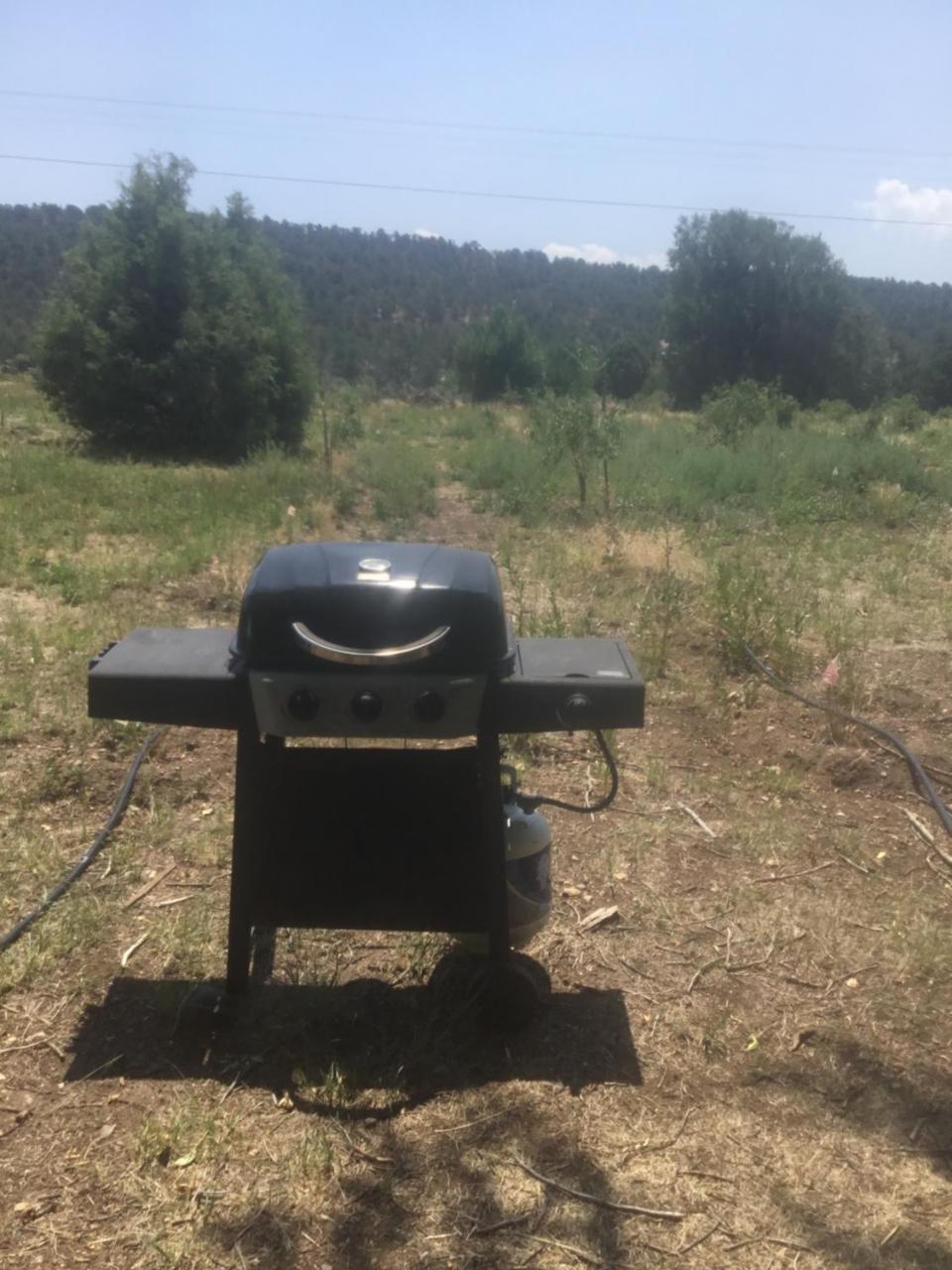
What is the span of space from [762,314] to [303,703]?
4047 centimetres

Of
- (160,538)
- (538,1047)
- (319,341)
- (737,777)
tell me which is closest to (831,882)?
(737,777)

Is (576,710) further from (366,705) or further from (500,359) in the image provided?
(500,359)

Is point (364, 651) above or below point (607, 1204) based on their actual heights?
above

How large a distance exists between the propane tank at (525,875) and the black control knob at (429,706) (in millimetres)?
456

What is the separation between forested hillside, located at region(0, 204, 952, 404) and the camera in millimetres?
42656

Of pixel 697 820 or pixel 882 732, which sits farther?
pixel 882 732

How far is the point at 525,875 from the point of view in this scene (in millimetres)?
2453

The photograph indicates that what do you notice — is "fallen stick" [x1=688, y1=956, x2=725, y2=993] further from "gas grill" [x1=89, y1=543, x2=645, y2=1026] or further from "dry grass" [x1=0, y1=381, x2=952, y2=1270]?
"gas grill" [x1=89, y1=543, x2=645, y2=1026]

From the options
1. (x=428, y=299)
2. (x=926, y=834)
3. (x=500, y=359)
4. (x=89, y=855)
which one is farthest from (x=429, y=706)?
(x=428, y=299)

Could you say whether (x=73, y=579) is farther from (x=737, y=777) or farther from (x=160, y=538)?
(x=737, y=777)

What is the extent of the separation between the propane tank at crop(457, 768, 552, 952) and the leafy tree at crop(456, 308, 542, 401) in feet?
121

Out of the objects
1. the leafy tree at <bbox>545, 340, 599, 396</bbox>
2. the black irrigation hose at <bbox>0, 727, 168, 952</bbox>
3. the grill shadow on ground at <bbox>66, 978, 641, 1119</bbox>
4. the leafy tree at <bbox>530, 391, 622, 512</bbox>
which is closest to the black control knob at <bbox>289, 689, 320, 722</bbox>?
the grill shadow on ground at <bbox>66, 978, 641, 1119</bbox>

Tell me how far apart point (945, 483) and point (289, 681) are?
1205 centimetres

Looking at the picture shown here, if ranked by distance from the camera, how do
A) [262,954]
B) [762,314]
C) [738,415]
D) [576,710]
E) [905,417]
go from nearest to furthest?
[576,710]
[262,954]
[738,415]
[905,417]
[762,314]
